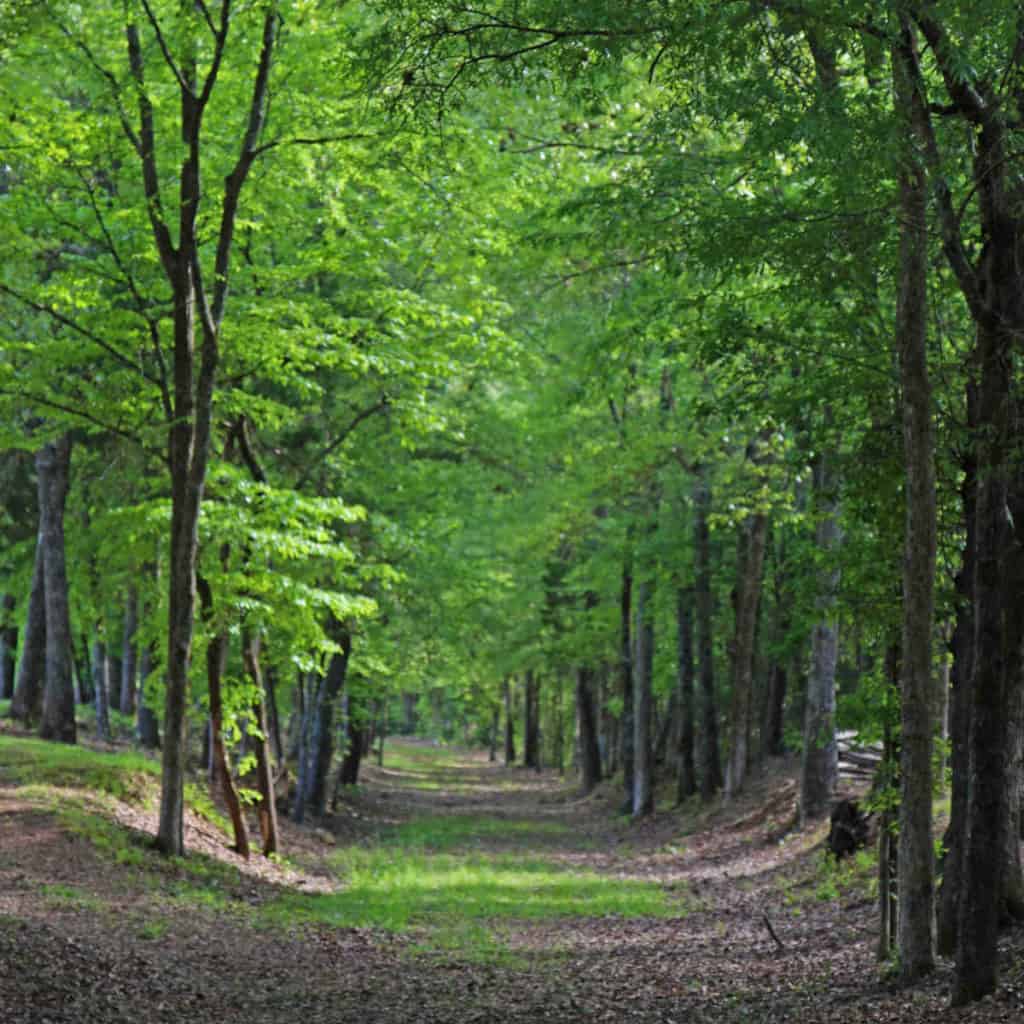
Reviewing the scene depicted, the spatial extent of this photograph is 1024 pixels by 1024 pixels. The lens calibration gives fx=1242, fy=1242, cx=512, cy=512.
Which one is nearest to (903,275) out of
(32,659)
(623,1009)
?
(623,1009)

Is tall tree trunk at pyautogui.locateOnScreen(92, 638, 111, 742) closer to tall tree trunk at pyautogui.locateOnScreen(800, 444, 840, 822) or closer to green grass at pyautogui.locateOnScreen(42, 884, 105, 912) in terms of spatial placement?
green grass at pyautogui.locateOnScreen(42, 884, 105, 912)

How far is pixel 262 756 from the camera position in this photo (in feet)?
56.3

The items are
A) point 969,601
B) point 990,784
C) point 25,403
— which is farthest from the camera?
point 25,403

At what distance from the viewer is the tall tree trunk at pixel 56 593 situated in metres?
19.6

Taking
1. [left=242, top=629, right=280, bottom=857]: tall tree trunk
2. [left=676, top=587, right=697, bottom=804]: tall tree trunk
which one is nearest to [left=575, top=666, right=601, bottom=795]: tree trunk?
[left=676, top=587, right=697, bottom=804]: tall tree trunk

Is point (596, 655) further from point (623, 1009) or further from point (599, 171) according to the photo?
point (623, 1009)

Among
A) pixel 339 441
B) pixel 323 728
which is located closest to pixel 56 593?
pixel 339 441

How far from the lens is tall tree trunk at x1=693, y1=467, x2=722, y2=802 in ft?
78.1

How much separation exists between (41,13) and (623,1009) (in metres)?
9.85

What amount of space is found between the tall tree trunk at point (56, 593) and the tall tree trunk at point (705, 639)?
10983 mm

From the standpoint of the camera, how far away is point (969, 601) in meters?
8.60

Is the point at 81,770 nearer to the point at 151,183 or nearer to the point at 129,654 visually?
the point at 151,183

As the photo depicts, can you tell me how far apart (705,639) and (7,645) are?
2335cm

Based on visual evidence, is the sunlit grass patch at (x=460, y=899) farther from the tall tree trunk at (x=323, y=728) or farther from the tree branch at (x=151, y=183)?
the tree branch at (x=151, y=183)
